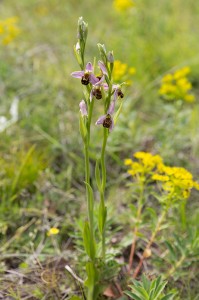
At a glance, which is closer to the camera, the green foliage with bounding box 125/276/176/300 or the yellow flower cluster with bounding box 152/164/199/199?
the green foliage with bounding box 125/276/176/300

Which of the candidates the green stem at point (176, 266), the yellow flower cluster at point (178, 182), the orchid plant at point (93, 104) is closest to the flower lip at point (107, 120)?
the orchid plant at point (93, 104)

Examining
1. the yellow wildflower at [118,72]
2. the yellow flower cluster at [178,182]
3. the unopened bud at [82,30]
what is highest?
the yellow wildflower at [118,72]

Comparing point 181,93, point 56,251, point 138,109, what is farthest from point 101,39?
point 56,251

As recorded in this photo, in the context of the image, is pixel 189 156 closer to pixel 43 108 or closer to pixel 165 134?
pixel 165 134

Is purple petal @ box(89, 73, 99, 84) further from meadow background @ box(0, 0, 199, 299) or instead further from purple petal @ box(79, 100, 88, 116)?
meadow background @ box(0, 0, 199, 299)

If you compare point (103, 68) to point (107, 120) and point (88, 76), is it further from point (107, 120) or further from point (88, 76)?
point (107, 120)

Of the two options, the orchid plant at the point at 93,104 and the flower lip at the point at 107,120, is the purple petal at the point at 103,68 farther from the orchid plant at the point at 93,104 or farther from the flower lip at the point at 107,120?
the flower lip at the point at 107,120

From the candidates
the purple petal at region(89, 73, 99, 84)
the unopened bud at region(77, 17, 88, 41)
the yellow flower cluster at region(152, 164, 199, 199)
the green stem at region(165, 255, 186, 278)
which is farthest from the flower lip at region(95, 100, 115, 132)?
the green stem at region(165, 255, 186, 278)

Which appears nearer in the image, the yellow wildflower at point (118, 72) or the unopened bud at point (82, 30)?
the unopened bud at point (82, 30)

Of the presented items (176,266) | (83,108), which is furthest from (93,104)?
(176,266)
